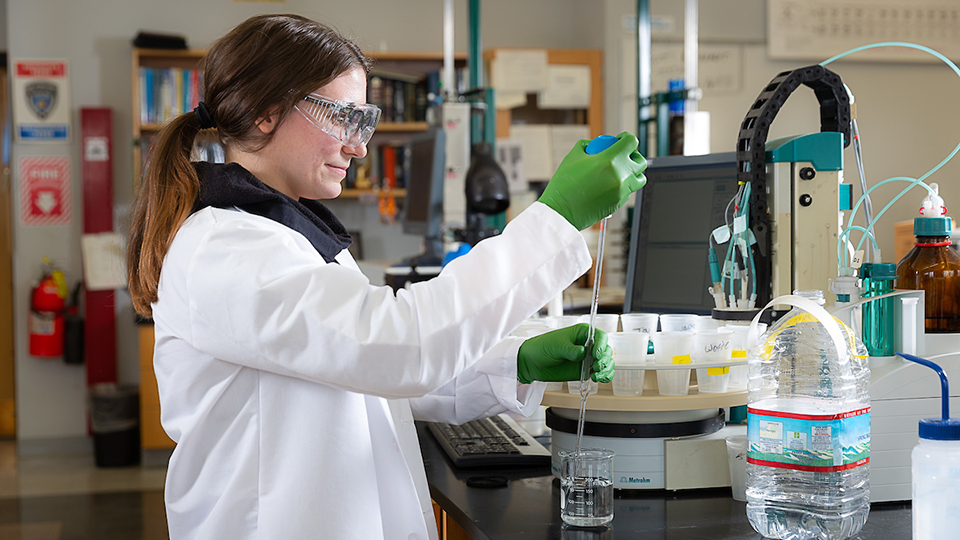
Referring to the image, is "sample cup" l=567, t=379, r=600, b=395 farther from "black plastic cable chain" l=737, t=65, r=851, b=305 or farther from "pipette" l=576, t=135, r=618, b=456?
"black plastic cable chain" l=737, t=65, r=851, b=305

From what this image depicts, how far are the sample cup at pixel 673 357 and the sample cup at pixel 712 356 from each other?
14 mm

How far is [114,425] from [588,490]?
4331 millimetres

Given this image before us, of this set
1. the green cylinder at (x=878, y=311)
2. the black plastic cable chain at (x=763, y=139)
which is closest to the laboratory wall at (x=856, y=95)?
the black plastic cable chain at (x=763, y=139)

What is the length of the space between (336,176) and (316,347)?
1.14 ft

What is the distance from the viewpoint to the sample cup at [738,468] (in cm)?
128

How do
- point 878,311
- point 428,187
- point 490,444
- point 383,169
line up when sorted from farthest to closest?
point 383,169 < point 428,187 < point 490,444 < point 878,311

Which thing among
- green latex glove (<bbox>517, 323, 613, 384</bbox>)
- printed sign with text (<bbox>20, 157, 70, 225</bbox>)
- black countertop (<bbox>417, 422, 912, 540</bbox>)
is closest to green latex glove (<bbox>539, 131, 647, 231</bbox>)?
green latex glove (<bbox>517, 323, 613, 384</bbox>)

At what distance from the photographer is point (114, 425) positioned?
15.9 ft

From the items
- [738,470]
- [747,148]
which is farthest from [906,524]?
[747,148]

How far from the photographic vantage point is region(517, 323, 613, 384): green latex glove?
1230mm

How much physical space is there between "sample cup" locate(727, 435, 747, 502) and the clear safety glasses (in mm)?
732

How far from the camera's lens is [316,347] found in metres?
0.98

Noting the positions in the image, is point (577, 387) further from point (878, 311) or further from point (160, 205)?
point (160, 205)

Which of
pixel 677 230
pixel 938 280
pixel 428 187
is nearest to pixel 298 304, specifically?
pixel 938 280
